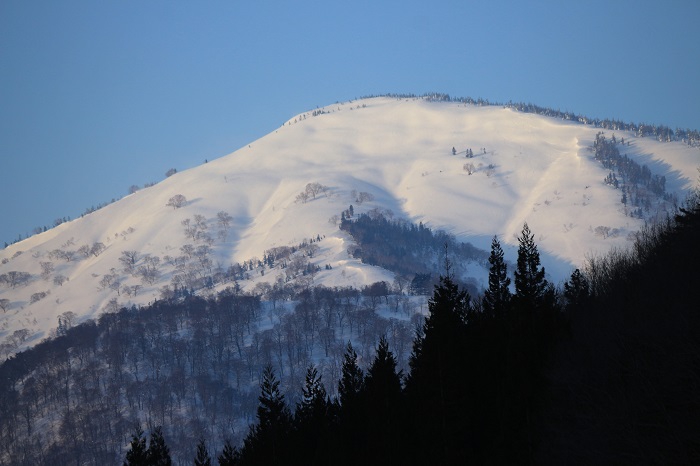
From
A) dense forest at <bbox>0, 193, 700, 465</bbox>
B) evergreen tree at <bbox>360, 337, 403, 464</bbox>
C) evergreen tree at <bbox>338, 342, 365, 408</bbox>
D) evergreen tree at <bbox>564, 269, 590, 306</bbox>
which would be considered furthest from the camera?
evergreen tree at <bbox>564, 269, 590, 306</bbox>

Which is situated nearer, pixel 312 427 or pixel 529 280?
pixel 312 427

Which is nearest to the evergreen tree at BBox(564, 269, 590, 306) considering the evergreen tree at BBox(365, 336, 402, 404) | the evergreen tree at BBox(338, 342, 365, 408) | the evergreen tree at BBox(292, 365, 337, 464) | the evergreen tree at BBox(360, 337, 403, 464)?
the evergreen tree at BBox(365, 336, 402, 404)

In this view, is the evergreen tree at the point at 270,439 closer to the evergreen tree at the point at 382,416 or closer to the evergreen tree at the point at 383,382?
the evergreen tree at the point at 382,416

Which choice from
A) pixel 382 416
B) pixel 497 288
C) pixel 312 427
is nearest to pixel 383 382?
pixel 382 416

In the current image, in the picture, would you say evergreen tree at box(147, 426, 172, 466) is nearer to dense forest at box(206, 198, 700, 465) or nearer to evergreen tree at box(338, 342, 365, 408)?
dense forest at box(206, 198, 700, 465)

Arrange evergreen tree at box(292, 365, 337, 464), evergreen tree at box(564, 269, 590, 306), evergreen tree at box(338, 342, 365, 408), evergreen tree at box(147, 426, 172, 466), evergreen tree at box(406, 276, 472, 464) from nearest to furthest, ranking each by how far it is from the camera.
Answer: evergreen tree at box(406, 276, 472, 464), evergreen tree at box(292, 365, 337, 464), evergreen tree at box(147, 426, 172, 466), evergreen tree at box(338, 342, 365, 408), evergreen tree at box(564, 269, 590, 306)

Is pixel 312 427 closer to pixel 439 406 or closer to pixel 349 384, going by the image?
pixel 349 384

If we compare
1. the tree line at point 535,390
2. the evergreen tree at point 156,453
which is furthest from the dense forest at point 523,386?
the evergreen tree at point 156,453

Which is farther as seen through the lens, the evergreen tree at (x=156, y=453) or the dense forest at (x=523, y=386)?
the evergreen tree at (x=156, y=453)

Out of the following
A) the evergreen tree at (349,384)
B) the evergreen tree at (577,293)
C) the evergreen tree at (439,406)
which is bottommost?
the evergreen tree at (439,406)

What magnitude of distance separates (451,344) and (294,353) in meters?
113

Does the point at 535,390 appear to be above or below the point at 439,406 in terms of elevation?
above

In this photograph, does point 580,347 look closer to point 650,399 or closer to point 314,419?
point 650,399

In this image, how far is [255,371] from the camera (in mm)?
147750
